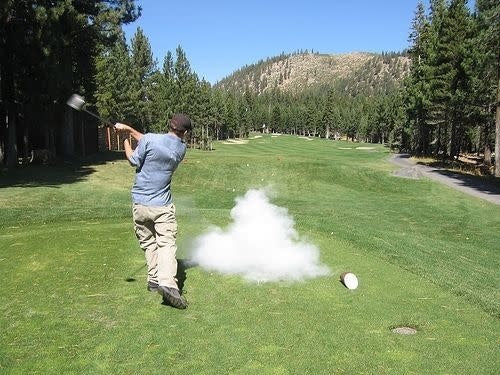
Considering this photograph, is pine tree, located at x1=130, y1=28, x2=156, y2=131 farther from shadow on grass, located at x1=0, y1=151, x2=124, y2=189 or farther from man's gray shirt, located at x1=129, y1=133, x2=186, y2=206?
man's gray shirt, located at x1=129, y1=133, x2=186, y2=206

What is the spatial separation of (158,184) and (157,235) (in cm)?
67

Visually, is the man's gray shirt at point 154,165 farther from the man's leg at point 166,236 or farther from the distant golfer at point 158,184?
the man's leg at point 166,236

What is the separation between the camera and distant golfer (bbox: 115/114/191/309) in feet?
20.6

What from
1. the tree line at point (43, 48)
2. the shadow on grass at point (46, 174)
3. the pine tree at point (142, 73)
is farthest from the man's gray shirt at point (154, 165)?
the pine tree at point (142, 73)

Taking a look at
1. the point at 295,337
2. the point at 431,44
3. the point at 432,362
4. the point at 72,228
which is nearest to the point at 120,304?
the point at 295,337

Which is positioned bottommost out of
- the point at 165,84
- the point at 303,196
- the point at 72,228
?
the point at 303,196

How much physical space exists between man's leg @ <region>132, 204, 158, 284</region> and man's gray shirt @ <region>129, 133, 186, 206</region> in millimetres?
122

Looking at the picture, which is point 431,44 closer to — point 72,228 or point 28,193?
point 28,193

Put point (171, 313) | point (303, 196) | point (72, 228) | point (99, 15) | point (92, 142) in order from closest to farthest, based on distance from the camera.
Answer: point (171, 313) < point (72, 228) < point (303, 196) < point (99, 15) < point (92, 142)

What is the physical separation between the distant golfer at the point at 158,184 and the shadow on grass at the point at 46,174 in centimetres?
1648

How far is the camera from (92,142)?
145 feet

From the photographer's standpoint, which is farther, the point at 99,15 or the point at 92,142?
the point at 92,142

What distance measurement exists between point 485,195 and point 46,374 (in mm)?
25890

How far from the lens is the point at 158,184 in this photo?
6422 mm
